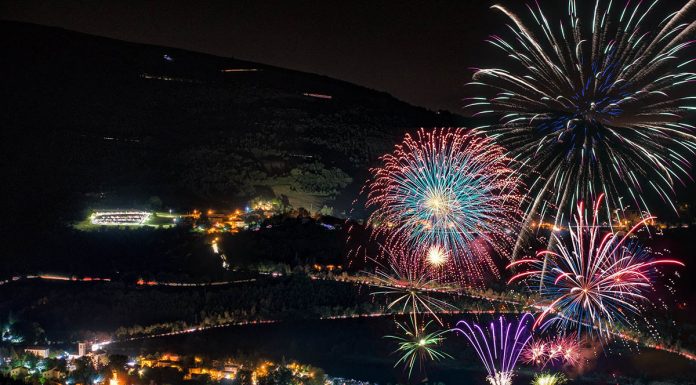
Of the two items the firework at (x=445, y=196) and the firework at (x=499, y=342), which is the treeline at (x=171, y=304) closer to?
the firework at (x=445, y=196)

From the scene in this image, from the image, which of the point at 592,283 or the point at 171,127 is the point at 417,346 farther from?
the point at 171,127

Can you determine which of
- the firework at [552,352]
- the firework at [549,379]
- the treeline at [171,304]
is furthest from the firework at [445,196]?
the firework at [549,379]

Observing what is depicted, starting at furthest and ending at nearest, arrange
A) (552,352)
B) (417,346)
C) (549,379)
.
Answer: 1. (417,346)
2. (552,352)
3. (549,379)

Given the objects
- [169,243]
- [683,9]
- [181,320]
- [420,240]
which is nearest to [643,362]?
[420,240]

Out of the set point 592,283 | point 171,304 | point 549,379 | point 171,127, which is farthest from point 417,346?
point 171,127

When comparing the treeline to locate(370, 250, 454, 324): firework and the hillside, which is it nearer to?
locate(370, 250, 454, 324): firework

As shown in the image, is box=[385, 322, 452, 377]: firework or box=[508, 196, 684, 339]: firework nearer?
box=[508, 196, 684, 339]: firework

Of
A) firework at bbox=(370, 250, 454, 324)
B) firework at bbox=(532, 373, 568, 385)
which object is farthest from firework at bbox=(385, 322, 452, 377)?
firework at bbox=(532, 373, 568, 385)
